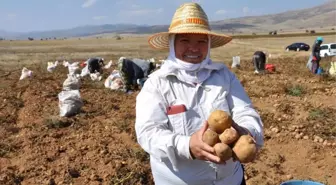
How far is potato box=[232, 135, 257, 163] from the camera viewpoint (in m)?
1.57

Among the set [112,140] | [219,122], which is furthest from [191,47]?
[112,140]

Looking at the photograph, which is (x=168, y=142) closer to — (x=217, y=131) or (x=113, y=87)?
(x=217, y=131)

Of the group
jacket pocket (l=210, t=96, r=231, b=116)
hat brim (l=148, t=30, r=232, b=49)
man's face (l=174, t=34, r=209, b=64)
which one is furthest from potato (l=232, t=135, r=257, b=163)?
hat brim (l=148, t=30, r=232, b=49)

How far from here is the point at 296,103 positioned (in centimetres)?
725

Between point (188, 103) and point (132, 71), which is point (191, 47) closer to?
point (188, 103)

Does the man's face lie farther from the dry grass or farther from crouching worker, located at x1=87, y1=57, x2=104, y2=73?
the dry grass

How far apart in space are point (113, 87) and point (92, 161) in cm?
446

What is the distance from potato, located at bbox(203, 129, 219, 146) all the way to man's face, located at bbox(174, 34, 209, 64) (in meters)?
0.41

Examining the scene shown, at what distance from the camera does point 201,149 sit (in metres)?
1.58

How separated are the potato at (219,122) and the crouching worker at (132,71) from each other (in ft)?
22.9

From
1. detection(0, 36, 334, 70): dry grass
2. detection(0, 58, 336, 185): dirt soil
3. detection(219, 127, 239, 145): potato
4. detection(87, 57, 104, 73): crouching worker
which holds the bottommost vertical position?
detection(0, 36, 334, 70): dry grass

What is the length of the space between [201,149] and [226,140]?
11 centimetres

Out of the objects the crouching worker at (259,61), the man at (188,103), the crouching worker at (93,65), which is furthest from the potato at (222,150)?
the crouching worker at (259,61)

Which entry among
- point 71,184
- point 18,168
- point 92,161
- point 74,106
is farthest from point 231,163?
point 74,106
